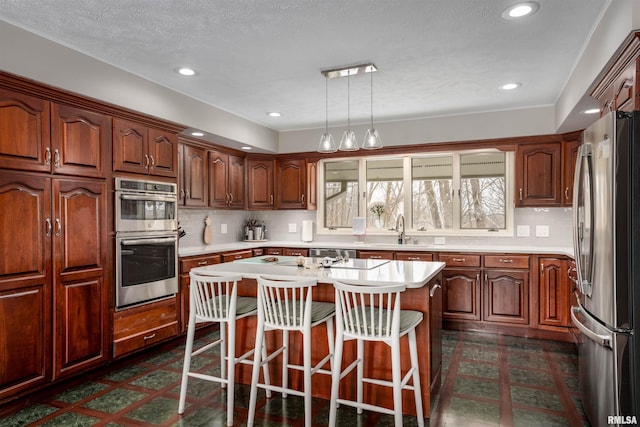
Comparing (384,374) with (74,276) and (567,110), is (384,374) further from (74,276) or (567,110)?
(567,110)

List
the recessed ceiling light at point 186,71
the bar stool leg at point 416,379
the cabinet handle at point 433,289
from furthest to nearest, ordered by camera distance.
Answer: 1. the recessed ceiling light at point 186,71
2. the cabinet handle at point 433,289
3. the bar stool leg at point 416,379

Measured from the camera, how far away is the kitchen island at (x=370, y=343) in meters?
2.68

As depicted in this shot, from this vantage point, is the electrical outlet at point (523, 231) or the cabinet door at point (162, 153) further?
the electrical outlet at point (523, 231)

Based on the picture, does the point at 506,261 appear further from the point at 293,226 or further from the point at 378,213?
the point at 293,226

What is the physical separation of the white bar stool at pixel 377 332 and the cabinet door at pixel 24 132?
7.58ft

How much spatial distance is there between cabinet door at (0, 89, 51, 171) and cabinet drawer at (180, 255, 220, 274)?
1.64 meters

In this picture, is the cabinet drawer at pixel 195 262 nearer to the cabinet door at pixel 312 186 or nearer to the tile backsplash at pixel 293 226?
the tile backsplash at pixel 293 226

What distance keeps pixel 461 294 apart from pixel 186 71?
371 centimetres

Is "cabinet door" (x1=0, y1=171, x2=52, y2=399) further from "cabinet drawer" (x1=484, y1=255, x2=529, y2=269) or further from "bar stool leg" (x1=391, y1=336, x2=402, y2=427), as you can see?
"cabinet drawer" (x1=484, y1=255, x2=529, y2=269)

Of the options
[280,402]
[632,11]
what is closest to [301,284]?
[280,402]

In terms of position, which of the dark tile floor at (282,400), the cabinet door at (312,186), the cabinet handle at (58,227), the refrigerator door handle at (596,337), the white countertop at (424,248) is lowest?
the dark tile floor at (282,400)

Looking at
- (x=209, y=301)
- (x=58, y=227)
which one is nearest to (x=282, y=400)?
(x=209, y=301)

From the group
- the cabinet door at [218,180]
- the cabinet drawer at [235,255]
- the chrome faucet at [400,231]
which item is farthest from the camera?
the chrome faucet at [400,231]

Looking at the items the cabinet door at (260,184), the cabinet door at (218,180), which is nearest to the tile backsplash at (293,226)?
the cabinet door at (218,180)
